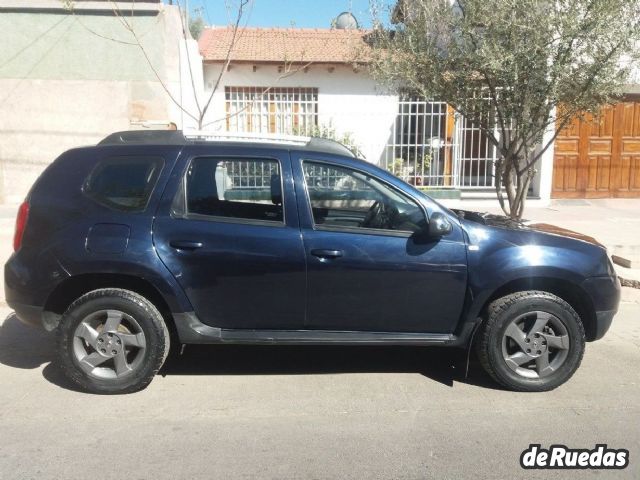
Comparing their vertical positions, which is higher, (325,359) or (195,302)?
(195,302)

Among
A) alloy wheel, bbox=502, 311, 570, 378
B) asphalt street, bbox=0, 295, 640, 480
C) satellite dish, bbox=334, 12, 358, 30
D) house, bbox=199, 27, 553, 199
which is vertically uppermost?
satellite dish, bbox=334, 12, 358, 30

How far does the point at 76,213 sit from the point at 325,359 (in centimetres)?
233

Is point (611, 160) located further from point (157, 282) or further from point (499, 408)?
point (157, 282)

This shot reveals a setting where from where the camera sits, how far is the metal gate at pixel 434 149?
13078 mm

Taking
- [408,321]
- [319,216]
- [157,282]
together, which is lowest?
[408,321]

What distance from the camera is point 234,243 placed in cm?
418

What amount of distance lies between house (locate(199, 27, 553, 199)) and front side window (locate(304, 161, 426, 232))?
8.61 m

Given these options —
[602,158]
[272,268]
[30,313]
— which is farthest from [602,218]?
[30,313]

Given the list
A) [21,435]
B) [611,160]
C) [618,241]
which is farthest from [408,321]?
[611,160]

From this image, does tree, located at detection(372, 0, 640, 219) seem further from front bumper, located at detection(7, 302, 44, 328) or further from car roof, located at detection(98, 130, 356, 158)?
front bumper, located at detection(7, 302, 44, 328)

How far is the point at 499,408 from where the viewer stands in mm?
4133

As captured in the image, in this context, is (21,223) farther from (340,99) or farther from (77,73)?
(340,99)

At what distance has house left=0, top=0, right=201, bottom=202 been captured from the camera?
36.1 ft

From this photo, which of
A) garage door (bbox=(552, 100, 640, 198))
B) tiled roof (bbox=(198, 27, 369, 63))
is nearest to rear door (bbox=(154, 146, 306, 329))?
tiled roof (bbox=(198, 27, 369, 63))
